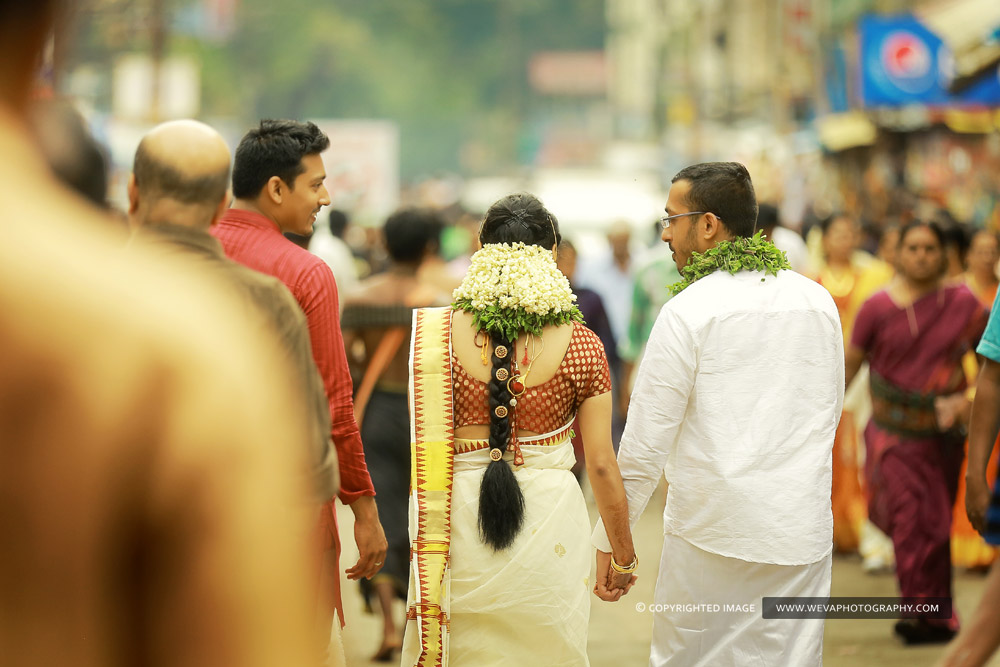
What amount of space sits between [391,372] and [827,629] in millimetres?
2566

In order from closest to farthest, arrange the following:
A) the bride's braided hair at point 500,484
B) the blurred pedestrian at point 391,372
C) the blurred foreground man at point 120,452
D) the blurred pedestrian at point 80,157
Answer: the blurred foreground man at point 120,452
the blurred pedestrian at point 80,157
the bride's braided hair at point 500,484
the blurred pedestrian at point 391,372

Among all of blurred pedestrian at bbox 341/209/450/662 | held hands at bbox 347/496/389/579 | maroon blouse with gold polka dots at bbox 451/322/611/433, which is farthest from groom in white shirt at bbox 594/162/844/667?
blurred pedestrian at bbox 341/209/450/662

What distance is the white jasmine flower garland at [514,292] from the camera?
3.84 meters

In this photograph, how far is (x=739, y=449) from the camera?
385 centimetres

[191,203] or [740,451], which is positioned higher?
[191,203]

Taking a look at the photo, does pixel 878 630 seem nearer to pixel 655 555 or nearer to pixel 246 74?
pixel 655 555

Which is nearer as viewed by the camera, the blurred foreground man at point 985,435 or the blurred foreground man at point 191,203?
the blurred foreground man at point 191,203

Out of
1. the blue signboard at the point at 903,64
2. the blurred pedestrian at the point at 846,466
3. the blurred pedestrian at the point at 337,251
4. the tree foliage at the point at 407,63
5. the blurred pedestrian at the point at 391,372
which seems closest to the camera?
the blurred pedestrian at the point at 391,372

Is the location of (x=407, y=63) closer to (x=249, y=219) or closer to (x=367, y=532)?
(x=249, y=219)

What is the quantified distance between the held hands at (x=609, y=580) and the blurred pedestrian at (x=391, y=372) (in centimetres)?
219

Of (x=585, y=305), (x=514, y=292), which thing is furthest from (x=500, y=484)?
(x=585, y=305)

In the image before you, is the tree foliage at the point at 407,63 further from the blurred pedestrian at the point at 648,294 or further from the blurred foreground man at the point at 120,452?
the blurred foreground man at the point at 120,452

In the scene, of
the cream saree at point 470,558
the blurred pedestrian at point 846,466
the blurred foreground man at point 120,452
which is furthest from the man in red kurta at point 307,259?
the blurred pedestrian at point 846,466

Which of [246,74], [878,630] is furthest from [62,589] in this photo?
[246,74]
